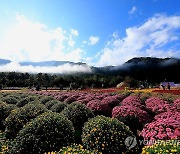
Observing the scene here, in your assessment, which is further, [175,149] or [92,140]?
[92,140]

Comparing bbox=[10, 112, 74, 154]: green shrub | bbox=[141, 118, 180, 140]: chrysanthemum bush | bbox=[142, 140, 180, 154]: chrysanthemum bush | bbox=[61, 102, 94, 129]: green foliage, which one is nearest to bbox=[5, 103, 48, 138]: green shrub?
bbox=[61, 102, 94, 129]: green foliage

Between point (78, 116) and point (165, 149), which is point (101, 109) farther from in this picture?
point (165, 149)

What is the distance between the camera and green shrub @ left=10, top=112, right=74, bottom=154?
8.57m

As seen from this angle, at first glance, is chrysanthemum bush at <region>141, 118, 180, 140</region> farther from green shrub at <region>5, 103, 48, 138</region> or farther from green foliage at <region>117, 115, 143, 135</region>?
green shrub at <region>5, 103, 48, 138</region>

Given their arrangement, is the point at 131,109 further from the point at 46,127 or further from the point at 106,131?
the point at 46,127

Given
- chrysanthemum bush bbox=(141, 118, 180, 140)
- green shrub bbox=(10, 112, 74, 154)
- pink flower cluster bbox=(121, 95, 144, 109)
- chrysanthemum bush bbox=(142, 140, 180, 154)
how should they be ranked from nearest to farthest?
chrysanthemum bush bbox=(142, 140, 180, 154) < chrysanthemum bush bbox=(141, 118, 180, 140) < green shrub bbox=(10, 112, 74, 154) < pink flower cluster bbox=(121, 95, 144, 109)

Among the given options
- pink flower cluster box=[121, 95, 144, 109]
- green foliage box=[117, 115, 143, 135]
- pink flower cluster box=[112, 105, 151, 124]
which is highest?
pink flower cluster box=[121, 95, 144, 109]

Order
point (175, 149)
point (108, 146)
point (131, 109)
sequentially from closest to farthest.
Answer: point (175, 149) < point (108, 146) < point (131, 109)

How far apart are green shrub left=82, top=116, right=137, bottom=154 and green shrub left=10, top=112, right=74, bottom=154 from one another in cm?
89

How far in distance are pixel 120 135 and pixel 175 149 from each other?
10.2 ft

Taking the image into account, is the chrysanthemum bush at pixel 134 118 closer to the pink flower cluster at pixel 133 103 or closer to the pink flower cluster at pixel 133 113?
the pink flower cluster at pixel 133 113

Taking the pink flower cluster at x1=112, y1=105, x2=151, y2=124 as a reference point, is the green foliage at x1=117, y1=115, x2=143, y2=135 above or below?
below

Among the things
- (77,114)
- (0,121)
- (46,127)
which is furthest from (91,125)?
(0,121)

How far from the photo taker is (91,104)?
1563cm
